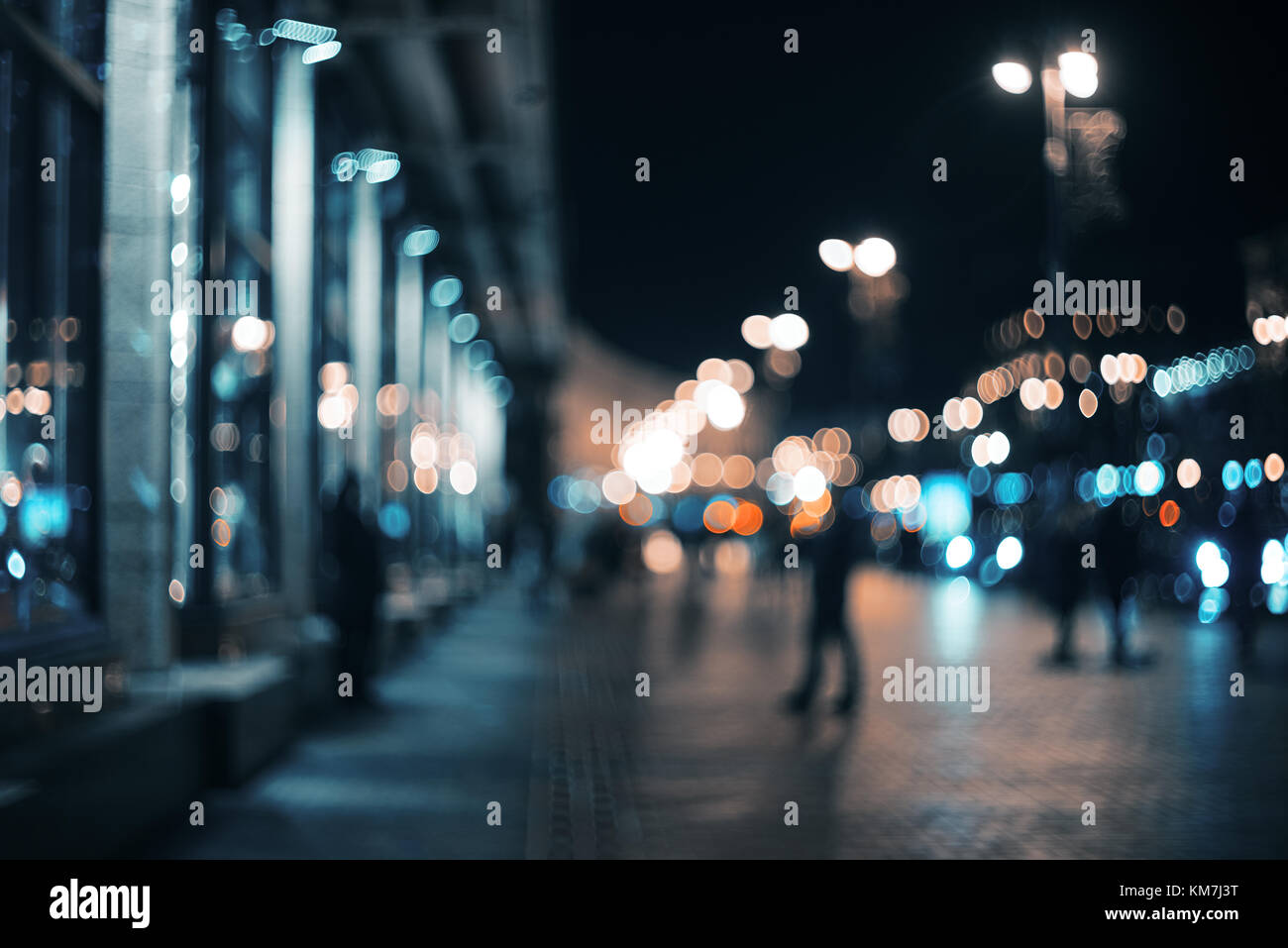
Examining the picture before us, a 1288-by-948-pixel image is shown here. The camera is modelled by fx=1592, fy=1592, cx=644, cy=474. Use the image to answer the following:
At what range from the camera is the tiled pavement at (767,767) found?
25.9ft

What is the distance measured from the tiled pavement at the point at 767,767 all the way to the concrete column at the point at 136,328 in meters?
1.40

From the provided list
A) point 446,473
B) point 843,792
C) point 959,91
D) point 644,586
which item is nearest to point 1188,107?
point 959,91

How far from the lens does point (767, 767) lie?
33.5 feet

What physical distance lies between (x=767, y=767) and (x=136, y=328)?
483cm

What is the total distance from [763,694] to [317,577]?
5409 millimetres

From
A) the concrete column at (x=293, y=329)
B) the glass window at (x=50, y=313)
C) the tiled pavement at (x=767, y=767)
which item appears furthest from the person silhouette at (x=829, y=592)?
the glass window at (x=50, y=313)

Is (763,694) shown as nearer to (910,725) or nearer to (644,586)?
(910,725)

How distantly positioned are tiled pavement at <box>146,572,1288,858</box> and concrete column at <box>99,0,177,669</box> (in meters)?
1.40

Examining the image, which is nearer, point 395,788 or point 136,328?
point 395,788
